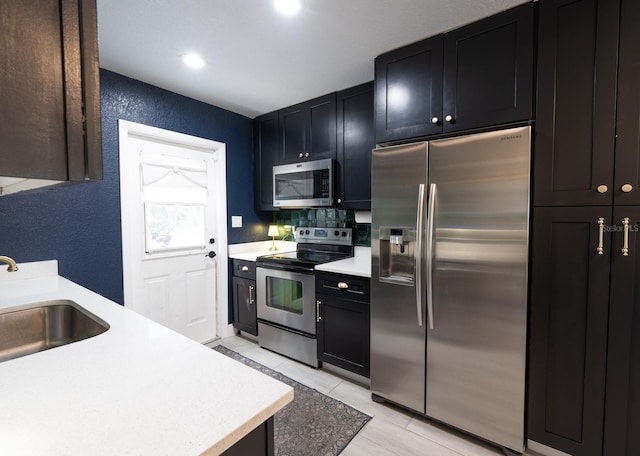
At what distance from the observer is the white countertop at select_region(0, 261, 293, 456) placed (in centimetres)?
53

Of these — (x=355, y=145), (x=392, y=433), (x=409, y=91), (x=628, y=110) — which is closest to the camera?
(x=628, y=110)

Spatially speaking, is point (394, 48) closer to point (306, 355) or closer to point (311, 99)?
point (311, 99)

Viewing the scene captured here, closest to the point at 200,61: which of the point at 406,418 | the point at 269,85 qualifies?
the point at 269,85

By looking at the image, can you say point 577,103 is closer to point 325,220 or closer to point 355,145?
point 355,145

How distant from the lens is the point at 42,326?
1.36 metres

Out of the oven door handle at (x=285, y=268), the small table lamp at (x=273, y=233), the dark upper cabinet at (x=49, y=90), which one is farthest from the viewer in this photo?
the small table lamp at (x=273, y=233)

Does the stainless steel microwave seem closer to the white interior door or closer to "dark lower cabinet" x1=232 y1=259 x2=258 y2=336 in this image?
the white interior door

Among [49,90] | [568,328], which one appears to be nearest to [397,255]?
[568,328]

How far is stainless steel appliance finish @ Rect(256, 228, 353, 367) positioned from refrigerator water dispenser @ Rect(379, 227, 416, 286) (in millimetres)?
681

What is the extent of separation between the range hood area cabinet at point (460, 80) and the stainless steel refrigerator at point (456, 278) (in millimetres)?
156

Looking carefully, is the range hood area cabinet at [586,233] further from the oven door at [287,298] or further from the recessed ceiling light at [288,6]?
the oven door at [287,298]

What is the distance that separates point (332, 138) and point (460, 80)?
1.22 metres

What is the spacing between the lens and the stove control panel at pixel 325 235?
2904 millimetres

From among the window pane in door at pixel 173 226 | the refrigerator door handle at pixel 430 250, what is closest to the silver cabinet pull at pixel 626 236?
the refrigerator door handle at pixel 430 250
